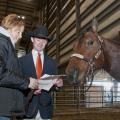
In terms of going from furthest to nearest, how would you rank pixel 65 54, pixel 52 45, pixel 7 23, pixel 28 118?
pixel 52 45 < pixel 65 54 < pixel 28 118 < pixel 7 23

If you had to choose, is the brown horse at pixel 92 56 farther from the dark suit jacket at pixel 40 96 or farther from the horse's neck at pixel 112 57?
the dark suit jacket at pixel 40 96

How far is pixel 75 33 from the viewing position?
11281 millimetres

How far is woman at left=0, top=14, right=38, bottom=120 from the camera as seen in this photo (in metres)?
2.28

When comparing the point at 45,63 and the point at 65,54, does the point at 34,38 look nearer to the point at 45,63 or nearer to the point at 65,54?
the point at 45,63

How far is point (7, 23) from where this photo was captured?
8.16ft

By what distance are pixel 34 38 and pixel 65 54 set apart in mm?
9284

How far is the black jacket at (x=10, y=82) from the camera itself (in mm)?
2273

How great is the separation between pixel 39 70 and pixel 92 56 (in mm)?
730

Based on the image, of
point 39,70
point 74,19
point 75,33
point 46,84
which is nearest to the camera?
→ point 46,84

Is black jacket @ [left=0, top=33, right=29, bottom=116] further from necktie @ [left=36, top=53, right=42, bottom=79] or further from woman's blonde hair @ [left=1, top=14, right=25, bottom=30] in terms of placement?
necktie @ [left=36, top=53, right=42, bottom=79]

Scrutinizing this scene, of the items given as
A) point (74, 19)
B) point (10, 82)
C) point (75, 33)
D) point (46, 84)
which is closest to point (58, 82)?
point (46, 84)

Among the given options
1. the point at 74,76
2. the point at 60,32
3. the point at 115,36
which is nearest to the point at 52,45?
the point at 60,32

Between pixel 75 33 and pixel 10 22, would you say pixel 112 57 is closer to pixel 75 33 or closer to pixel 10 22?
pixel 10 22

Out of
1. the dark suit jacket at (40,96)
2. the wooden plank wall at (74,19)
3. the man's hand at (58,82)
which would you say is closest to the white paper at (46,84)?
the man's hand at (58,82)
